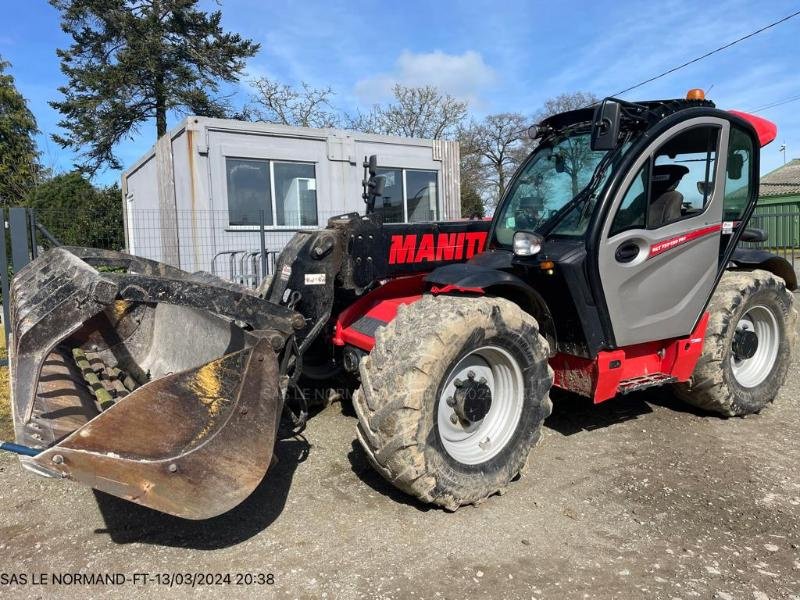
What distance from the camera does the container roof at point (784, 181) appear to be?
37688 millimetres

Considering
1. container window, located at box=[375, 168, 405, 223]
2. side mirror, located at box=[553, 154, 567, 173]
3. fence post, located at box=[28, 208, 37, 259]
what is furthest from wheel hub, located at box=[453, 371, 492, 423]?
container window, located at box=[375, 168, 405, 223]

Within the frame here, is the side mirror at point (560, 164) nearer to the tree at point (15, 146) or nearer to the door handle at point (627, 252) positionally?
the door handle at point (627, 252)

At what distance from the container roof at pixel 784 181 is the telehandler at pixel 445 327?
37.5m

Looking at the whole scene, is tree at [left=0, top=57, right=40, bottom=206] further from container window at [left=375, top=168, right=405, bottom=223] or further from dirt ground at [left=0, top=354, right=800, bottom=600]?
dirt ground at [left=0, top=354, right=800, bottom=600]

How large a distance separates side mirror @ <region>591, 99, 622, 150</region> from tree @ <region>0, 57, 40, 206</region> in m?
30.8

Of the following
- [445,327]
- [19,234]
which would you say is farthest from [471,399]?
[19,234]

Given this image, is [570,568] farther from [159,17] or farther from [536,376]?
[159,17]

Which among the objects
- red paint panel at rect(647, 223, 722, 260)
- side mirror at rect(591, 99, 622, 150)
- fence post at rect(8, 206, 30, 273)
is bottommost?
red paint panel at rect(647, 223, 722, 260)

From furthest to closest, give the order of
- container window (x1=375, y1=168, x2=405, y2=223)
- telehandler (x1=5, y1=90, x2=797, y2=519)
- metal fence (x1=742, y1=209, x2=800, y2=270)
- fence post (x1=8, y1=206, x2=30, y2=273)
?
1. container window (x1=375, y1=168, x2=405, y2=223)
2. metal fence (x1=742, y1=209, x2=800, y2=270)
3. fence post (x1=8, y1=206, x2=30, y2=273)
4. telehandler (x1=5, y1=90, x2=797, y2=519)

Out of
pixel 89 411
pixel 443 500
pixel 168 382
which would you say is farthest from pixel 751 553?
pixel 89 411

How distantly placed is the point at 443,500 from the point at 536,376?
933mm

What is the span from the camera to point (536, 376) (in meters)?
3.64

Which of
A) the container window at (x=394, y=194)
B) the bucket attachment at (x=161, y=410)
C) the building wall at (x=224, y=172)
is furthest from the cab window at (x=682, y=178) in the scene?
the container window at (x=394, y=194)

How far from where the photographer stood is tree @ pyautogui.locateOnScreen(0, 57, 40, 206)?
29.0m
